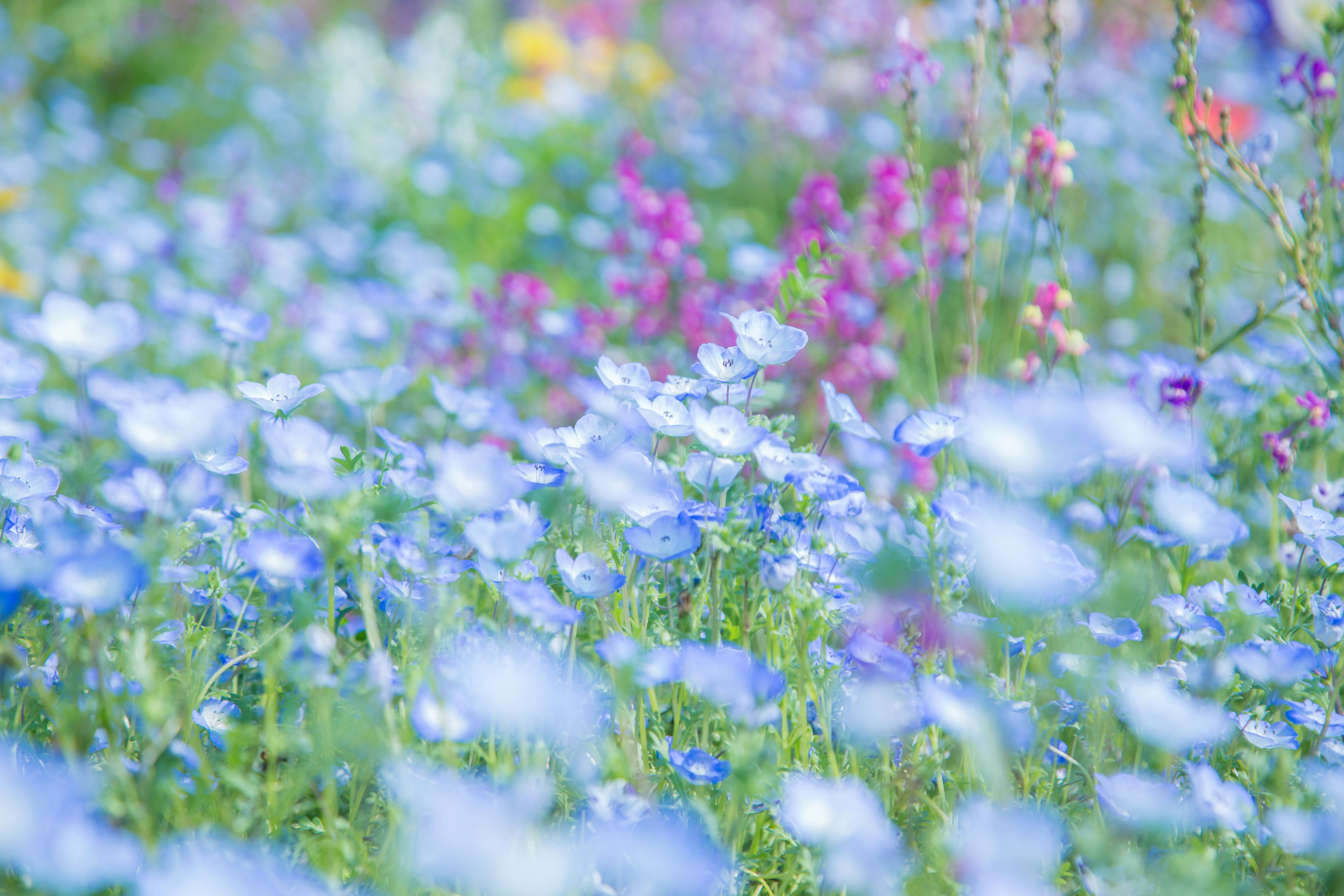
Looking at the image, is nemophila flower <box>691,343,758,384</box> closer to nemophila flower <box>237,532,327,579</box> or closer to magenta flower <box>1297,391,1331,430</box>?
nemophila flower <box>237,532,327,579</box>

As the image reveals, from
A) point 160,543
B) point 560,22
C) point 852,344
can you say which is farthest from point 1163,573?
point 560,22

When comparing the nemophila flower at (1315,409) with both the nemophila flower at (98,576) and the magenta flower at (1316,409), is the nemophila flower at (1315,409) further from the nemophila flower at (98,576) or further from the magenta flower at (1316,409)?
the nemophila flower at (98,576)

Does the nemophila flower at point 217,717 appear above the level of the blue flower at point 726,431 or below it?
below

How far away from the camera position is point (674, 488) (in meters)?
1.48

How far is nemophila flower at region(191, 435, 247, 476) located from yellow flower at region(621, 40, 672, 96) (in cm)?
441

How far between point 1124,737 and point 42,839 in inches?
57.4

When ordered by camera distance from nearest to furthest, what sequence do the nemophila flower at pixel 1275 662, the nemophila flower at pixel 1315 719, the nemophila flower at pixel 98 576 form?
the nemophila flower at pixel 98 576 → the nemophila flower at pixel 1275 662 → the nemophila flower at pixel 1315 719

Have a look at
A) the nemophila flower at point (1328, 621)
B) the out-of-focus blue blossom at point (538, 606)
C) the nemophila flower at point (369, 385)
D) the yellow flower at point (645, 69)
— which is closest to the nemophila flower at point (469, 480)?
the out-of-focus blue blossom at point (538, 606)

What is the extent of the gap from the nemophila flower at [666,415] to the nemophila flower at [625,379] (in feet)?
0.10

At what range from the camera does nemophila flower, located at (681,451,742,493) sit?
4.83 ft

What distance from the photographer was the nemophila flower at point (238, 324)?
1.86 meters

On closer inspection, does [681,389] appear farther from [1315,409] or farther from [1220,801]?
[1315,409]

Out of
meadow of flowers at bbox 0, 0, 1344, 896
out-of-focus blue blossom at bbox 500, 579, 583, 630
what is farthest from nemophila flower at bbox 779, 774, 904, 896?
out-of-focus blue blossom at bbox 500, 579, 583, 630

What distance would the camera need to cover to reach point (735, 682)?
47.3 inches
